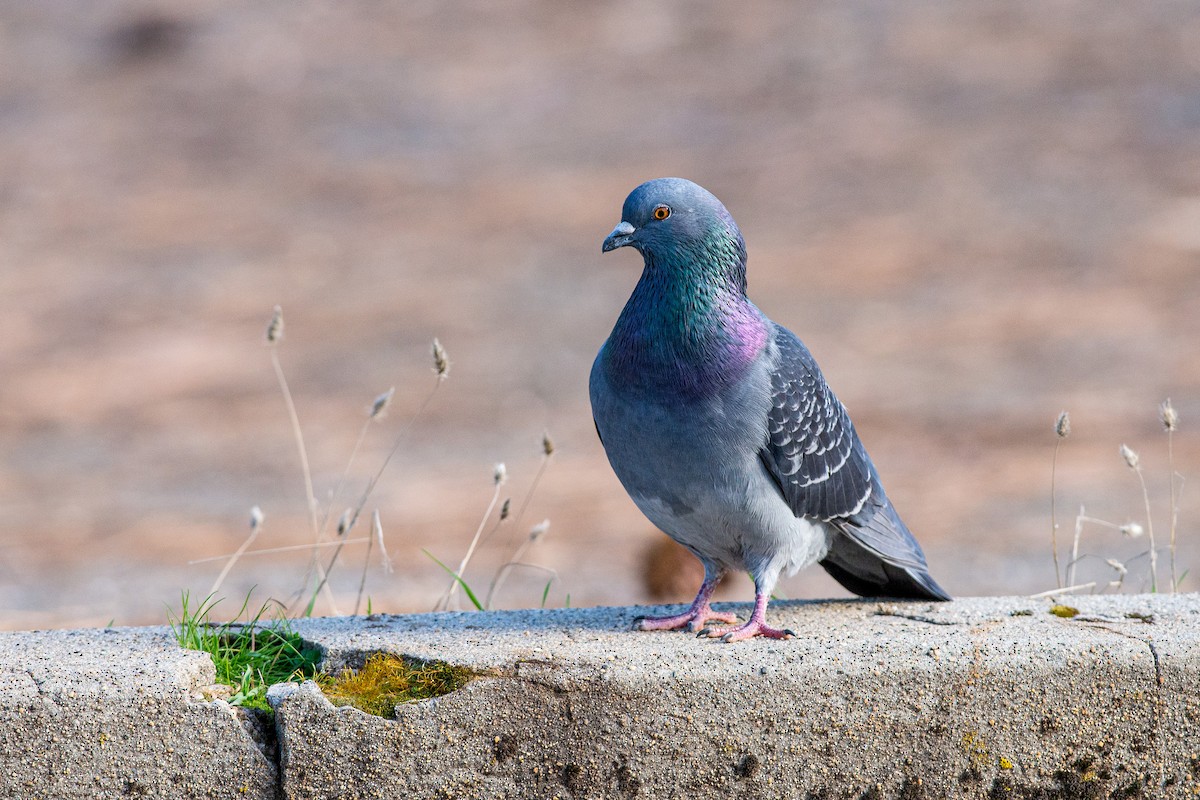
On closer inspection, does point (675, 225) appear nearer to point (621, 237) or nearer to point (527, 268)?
point (621, 237)

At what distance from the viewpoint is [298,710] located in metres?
3.26

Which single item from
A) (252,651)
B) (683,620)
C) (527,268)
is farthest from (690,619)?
(527,268)

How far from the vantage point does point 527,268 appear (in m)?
14.3

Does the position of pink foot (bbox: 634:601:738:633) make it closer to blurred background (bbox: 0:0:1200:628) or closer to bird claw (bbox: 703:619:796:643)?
bird claw (bbox: 703:619:796:643)

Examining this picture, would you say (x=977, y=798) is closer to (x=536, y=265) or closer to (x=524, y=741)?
(x=524, y=741)

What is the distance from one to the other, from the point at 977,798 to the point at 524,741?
1078mm

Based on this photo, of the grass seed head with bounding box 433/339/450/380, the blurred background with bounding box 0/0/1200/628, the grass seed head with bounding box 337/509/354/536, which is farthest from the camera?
the blurred background with bounding box 0/0/1200/628

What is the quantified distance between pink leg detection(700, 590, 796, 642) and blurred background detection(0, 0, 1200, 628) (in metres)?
2.17

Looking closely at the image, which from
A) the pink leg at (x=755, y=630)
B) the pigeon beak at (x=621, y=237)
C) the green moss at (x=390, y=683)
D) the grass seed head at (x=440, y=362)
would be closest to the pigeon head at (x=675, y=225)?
the pigeon beak at (x=621, y=237)

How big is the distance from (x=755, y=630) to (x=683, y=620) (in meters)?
0.25

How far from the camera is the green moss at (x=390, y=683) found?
3344mm

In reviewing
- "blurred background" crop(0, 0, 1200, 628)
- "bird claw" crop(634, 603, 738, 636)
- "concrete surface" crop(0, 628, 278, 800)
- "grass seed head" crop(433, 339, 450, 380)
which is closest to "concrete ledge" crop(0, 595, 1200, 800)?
"concrete surface" crop(0, 628, 278, 800)

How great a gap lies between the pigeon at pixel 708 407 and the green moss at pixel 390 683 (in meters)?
0.65

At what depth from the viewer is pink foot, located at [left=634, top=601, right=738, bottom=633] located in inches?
151
